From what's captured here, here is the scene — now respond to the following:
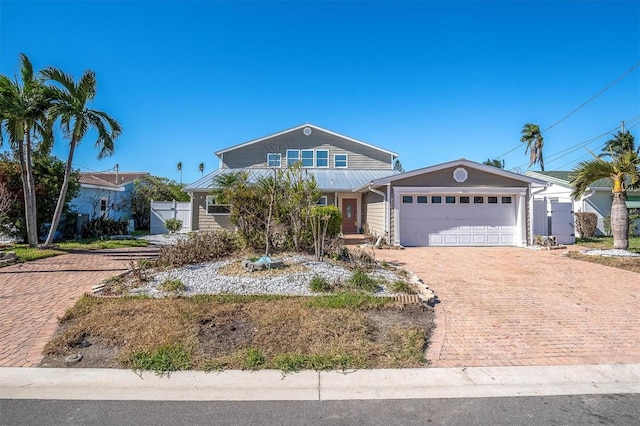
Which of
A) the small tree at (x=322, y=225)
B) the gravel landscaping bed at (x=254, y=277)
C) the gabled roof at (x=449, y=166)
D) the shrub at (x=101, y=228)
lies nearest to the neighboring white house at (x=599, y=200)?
the gabled roof at (x=449, y=166)

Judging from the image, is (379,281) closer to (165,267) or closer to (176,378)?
(176,378)

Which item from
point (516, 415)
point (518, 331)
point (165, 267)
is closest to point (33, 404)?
point (516, 415)

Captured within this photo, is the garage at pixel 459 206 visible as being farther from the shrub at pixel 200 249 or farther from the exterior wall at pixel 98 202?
the exterior wall at pixel 98 202

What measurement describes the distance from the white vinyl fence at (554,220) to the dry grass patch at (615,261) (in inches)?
169

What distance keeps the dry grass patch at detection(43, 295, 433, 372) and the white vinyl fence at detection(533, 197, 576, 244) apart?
13637mm

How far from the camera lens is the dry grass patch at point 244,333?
4.17 metres

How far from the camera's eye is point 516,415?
10.6 ft

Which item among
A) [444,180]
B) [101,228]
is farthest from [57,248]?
[444,180]

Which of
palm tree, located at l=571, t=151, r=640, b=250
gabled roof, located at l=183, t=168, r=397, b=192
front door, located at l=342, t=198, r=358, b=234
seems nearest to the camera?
palm tree, located at l=571, t=151, r=640, b=250

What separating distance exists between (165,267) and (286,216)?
3.40 meters

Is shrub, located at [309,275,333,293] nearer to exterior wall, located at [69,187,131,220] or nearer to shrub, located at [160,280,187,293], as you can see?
shrub, located at [160,280,187,293]

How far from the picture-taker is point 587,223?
62.3 feet

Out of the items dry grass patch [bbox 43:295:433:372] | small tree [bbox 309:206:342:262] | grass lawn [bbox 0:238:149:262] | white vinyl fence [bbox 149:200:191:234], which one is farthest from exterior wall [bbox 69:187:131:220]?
dry grass patch [bbox 43:295:433:372]

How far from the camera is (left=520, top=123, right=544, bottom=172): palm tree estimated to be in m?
41.6
